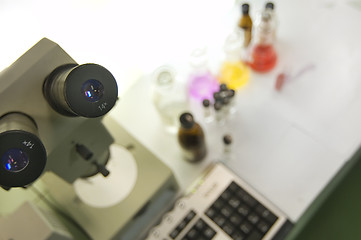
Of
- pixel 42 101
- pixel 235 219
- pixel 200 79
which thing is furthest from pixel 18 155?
pixel 200 79

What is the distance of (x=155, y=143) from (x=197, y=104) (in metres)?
0.18

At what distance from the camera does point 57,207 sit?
38.6 inches

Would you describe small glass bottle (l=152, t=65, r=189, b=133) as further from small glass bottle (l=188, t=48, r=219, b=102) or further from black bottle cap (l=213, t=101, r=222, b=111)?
black bottle cap (l=213, t=101, r=222, b=111)

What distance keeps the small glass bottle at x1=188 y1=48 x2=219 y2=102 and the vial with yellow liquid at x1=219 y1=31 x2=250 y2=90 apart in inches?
1.4

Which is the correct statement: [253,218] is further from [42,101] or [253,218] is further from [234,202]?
[42,101]

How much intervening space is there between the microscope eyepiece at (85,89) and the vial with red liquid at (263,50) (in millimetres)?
663

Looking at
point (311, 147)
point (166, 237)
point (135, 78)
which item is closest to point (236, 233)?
point (166, 237)

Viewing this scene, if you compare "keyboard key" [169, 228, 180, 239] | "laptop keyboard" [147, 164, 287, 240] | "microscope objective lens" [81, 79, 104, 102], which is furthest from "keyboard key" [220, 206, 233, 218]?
"microscope objective lens" [81, 79, 104, 102]

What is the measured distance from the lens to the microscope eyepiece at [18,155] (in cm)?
53

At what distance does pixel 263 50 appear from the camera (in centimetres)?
115

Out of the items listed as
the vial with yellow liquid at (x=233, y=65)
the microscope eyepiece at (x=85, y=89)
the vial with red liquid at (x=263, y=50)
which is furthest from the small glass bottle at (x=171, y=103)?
the microscope eyepiece at (x=85, y=89)

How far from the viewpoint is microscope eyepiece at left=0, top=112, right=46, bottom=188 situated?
527 mm

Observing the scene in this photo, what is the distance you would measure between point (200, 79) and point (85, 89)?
643mm

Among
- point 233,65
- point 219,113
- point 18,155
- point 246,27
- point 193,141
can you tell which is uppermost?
point 246,27
